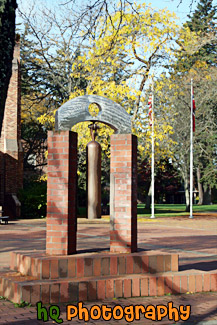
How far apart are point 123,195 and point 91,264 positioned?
4.73 ft

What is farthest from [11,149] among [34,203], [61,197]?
[61,197]

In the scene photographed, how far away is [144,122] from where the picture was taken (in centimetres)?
2814

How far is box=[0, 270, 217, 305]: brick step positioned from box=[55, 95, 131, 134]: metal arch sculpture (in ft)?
8.54

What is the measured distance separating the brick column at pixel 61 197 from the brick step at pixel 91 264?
0.87ft

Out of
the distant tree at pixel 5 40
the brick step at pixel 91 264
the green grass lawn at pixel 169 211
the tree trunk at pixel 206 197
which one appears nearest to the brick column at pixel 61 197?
the brick step at pixel 91 264

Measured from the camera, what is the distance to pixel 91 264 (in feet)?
23.7

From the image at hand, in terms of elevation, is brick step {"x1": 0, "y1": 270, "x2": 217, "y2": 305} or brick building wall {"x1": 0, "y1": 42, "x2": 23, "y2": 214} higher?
brick building wall {"x1": 0, "y1": 42, "x2": 23, "y2": 214}

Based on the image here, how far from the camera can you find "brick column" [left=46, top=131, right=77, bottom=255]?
7.65 m

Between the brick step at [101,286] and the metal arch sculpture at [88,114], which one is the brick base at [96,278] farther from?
the metal arch sculpture at [88,114]

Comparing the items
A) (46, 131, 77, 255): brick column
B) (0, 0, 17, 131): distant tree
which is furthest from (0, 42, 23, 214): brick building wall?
(0, 0, 17, 131): distant tree

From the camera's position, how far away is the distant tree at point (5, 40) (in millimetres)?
6703

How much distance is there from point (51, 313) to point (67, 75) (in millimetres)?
28619

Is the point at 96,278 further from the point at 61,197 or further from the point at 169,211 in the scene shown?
the point at 169,211

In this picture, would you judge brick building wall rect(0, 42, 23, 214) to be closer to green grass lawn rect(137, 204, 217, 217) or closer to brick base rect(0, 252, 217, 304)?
green grass lawn rect(137, 204, 217, 217)
